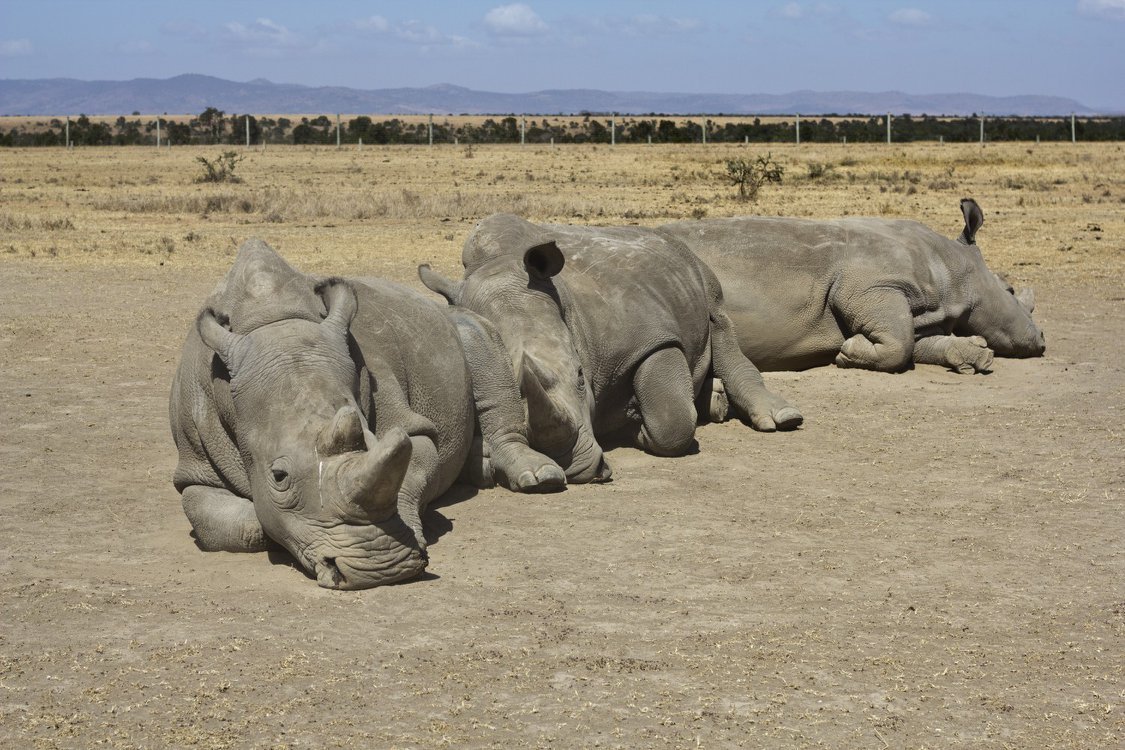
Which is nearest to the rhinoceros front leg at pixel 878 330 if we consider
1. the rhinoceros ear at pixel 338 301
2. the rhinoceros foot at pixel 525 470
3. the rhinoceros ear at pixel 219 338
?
the rhinoceros foot at pixel 525 470

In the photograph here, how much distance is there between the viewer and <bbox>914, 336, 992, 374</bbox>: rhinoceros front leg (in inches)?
455

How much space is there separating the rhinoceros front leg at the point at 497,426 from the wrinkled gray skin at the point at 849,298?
3668mm

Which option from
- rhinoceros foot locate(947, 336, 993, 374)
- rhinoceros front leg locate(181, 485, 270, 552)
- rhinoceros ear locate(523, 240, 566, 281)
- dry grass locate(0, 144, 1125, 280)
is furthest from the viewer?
dry grass locate(0, 144, 1125, 280)

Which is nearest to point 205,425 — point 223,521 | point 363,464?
point 223,521

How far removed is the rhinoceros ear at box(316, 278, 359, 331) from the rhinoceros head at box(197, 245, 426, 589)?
91mm

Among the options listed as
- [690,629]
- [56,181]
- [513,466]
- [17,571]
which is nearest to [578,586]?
[690,629]

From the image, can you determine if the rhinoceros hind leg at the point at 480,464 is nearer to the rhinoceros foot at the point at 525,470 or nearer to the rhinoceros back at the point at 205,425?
the rhinoceros foot at the point at 525,470

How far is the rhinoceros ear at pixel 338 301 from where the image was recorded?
259 inches

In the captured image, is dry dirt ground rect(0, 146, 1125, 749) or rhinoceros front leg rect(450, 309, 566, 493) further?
rhinoceros front leg rect(450, 309, 566, 493)

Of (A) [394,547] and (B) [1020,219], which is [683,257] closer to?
(A) [394,547]

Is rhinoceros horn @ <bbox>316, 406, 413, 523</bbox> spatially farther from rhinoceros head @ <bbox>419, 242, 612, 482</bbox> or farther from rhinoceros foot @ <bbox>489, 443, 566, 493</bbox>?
rhinoceros head @ <bbox>419, 242, 612, 482</bbox>

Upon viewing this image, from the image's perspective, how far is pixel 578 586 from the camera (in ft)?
20.5

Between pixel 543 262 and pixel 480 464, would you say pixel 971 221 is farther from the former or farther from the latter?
pixel 480 464

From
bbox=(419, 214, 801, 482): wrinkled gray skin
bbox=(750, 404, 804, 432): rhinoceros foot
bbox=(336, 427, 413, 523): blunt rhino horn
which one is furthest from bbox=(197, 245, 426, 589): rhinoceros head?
bbox=(750, 404, 804, 432): rhinoceros foot
